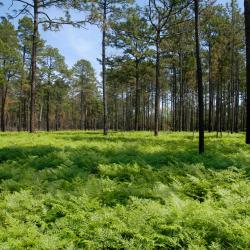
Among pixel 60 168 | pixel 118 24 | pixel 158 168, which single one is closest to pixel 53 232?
pixel 60 168

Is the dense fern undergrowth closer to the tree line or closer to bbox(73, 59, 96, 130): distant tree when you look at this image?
the tree line

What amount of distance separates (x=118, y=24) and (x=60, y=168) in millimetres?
21319

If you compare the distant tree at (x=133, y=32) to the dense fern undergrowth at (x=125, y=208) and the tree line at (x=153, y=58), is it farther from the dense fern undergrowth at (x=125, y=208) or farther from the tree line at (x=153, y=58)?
the dense fern undergrowth at (x=125, y=208)

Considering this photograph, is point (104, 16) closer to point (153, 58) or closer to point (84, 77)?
point (153, 58)

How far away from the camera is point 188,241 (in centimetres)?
500

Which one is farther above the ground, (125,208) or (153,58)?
(153,58)

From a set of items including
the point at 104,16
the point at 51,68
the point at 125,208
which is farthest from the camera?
the point at 51,68

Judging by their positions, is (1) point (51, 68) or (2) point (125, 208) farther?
(1) point (51, 68)

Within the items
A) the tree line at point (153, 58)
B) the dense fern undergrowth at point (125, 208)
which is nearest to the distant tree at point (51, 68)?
the tree line at point (153, 58)

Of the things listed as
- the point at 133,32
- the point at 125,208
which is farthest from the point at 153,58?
the point at 125,208

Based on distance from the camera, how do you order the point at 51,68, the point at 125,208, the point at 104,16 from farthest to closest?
1. the point at 51,68
2. the point at 104,16
3. the point at 125,208

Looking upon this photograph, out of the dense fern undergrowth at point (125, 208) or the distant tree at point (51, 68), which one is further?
the distant tree at point (51, 68)

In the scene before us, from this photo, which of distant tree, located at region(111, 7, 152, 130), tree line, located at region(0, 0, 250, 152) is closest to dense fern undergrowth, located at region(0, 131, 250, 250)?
tree line, located at region(0, 0, 250, 152)

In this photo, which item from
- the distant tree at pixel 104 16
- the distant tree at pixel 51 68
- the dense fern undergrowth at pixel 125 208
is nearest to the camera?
the dense fern undergrowth at pixel 125 208
